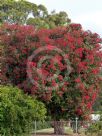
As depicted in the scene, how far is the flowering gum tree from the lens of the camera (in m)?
25.0

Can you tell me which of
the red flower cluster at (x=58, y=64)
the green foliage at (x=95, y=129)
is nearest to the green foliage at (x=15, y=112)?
the red flower cluster at (x=58, y=64)

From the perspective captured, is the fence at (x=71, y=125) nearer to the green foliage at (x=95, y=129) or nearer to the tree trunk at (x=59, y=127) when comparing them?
the tree trunk at (x=59, y=127)

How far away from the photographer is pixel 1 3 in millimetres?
44094

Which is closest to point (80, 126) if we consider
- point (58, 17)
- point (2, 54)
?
point (2, 54)

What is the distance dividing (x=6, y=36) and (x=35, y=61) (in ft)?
8.45

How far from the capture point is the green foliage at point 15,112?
2088 cm

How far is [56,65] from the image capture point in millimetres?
25312

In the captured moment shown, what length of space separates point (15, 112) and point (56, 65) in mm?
5264

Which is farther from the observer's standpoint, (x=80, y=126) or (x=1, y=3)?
(x=1, y=3)

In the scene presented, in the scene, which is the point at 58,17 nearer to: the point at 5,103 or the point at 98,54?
the point at 98,54

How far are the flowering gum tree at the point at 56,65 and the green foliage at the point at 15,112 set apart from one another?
259 cm

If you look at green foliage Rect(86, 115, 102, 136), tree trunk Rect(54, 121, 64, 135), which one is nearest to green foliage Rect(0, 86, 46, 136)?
green foliage Rect(86, 115, 102, 136)

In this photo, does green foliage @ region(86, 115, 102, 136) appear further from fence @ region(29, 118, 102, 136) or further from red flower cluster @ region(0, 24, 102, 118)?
red flower cluster @ region(0, 24, 102, 118)

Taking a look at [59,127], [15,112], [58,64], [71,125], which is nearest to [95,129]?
[71,125]
